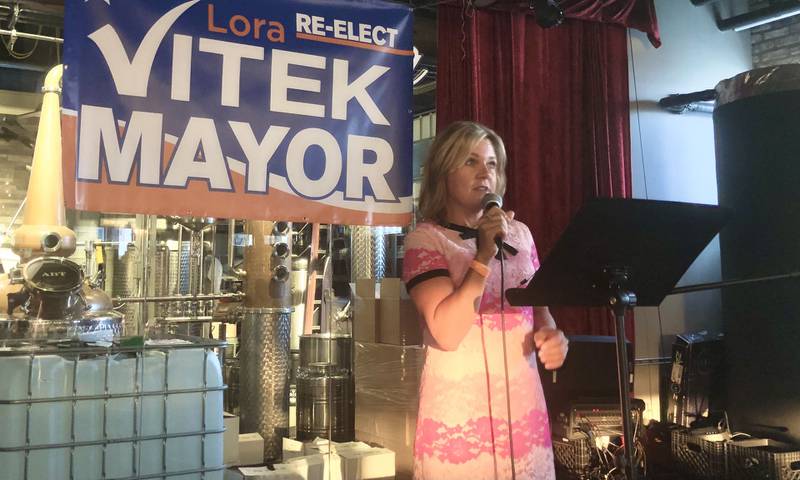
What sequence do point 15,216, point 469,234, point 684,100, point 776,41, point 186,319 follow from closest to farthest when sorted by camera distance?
point 469,234 < point 15,216 < point 186,319 < point 684,100 < point 776,41

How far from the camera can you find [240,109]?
238 centimetres

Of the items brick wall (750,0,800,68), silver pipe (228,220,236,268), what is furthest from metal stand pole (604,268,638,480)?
brick wall (750,0,800,68)

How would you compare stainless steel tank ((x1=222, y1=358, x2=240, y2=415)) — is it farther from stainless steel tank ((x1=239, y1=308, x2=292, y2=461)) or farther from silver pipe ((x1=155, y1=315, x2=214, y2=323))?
→ silver pipe ((x1=155, y1=315, x2=214, y2=323))

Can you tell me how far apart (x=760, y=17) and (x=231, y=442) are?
13.8 feet

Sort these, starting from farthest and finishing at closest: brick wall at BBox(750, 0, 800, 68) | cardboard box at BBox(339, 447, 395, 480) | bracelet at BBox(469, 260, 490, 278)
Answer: brick wall at BBox(750, 0, 800, 68) < cardboard box at BBox(339, 447, 395, 480) < bracelet at BBox(469, 260, 490, 278)

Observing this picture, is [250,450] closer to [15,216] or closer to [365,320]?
[365,320]

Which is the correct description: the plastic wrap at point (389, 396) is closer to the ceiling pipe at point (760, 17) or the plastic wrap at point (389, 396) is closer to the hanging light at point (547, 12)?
the hanging light at point (547, 12)

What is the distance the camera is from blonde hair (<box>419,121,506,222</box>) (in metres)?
1.80

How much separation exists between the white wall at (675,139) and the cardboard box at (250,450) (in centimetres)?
252

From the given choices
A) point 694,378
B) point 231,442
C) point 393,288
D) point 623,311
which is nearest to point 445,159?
point 623,311

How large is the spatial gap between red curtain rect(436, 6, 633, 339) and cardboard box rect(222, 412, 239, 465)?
1.65 metres

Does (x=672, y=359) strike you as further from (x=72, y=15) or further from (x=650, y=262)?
(x=72, y=15)

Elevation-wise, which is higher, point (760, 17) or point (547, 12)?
point (760, 17)

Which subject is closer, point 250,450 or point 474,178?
point 474,178
